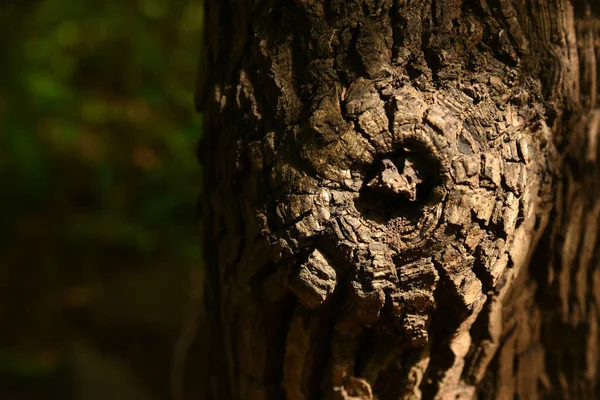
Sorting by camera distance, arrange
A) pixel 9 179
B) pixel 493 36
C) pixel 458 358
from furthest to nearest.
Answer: pixel 9 179
pixel 458 358
pixel 493 36

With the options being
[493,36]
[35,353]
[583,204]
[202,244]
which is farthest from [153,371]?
[493,36]

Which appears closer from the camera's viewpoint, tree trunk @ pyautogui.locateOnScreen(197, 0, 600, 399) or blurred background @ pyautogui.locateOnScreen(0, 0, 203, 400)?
tree trunk @ pyautogui.locateOnScreen(197, 0, 600, 399)

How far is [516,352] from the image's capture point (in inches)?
44.6

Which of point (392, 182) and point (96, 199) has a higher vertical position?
point (96, 199)

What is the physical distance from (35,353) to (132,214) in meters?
0.75

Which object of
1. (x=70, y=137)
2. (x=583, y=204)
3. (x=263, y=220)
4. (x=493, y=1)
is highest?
(x=70, y=137)

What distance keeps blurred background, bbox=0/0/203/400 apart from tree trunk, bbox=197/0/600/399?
1425mm

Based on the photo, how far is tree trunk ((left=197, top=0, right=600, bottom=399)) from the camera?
84 cm

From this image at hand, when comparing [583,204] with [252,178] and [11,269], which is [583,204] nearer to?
[252,178]

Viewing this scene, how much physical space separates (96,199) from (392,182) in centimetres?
258

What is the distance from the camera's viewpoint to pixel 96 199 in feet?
10.3

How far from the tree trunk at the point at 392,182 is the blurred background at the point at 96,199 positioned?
4.67 ft

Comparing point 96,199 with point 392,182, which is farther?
point 96,199

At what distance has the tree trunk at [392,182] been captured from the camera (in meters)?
0.84
